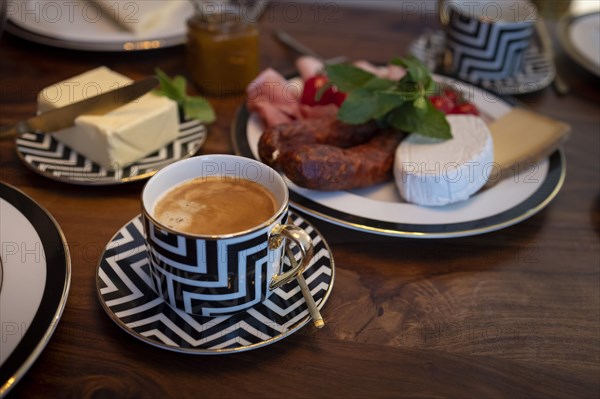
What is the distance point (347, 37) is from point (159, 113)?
0.71 meters

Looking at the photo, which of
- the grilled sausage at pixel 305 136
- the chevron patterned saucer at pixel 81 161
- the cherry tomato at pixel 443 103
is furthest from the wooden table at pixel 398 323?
the cherry tomato at pixel 443 103

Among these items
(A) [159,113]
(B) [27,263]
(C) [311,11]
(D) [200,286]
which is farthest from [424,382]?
(C) [311,11]

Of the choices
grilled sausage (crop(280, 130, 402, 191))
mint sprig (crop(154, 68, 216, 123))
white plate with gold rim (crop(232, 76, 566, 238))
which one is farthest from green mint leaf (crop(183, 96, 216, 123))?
grilled sausage (crop(280, 130, 402, 191))

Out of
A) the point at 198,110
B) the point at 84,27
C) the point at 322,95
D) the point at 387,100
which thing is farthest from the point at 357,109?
the point at 84,27

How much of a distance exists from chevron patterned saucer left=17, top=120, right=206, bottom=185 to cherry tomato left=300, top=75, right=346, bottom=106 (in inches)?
9.2

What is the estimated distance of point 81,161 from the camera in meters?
1.02

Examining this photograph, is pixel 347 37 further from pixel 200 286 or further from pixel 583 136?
pixel 200 286

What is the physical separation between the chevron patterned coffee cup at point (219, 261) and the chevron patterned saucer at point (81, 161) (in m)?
0.24

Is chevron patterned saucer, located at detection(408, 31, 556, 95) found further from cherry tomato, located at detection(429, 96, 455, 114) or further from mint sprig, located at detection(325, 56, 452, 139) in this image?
mint sprig, located at detection(325, 56, 452, 139)

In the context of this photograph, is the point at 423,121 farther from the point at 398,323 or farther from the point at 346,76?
the point at 398,323

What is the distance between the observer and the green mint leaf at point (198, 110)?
112 cm

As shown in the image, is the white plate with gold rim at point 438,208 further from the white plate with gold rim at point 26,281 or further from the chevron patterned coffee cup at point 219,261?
the white plate with gold rim at point 26,281

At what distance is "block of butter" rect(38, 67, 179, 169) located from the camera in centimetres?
98

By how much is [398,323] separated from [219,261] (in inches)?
10.2
